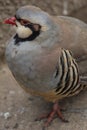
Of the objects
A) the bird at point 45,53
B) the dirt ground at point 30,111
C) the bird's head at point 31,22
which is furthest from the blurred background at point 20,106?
the bird's head at point 31,22

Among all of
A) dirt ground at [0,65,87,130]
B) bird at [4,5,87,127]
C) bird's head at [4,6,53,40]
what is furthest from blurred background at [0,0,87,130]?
bird's head at [4,6,53,40]

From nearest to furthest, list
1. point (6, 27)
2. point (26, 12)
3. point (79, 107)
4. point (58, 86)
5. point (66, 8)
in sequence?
point (26, 12) → point (58, 86) → point (79, 107) → point (6, 27) → point (66, 8)

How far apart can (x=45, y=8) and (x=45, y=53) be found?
1.90 meters

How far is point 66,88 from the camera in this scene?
146 inches

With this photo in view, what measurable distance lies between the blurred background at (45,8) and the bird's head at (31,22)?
4.66 feet

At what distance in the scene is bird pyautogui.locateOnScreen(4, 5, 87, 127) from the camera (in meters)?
3.43

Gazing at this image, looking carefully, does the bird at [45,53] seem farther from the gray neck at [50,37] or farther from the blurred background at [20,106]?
the blurred background at [20,106]

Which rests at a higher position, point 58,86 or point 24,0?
point 24,0

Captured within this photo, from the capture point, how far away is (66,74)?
3615 mm

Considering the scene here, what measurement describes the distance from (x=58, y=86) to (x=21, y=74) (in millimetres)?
322

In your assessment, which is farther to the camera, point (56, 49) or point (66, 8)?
point (66, 8)

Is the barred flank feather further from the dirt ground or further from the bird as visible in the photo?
the dirt ground

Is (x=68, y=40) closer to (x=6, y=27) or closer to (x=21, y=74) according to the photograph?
(x=21, y=74)

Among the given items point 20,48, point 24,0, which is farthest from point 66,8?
point 20,48
